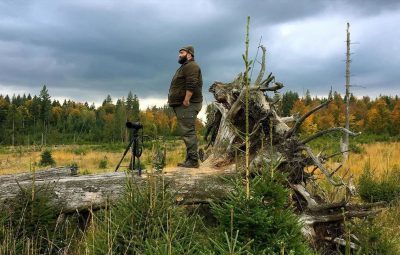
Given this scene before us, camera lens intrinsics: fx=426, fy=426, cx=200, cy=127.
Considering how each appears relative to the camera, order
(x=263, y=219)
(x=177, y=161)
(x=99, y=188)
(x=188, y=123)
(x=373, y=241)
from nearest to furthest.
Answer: (x=263, y=219) → (x=373, y=241) → (x=99, y=188) → (x=188, y=123) → (x=177, y=161)

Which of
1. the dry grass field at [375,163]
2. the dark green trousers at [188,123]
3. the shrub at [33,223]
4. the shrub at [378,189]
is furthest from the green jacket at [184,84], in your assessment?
the dry grass field at [375,163]

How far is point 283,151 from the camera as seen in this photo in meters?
6.50

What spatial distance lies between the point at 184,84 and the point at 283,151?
2.15m

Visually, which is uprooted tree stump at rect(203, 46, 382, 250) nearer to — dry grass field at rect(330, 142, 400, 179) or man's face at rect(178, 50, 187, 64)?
man's face at rect(178, 50, 187, 64)

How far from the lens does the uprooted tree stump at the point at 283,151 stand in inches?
224

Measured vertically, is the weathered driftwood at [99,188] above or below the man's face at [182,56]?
below

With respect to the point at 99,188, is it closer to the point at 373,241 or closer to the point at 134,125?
the point at 134,125

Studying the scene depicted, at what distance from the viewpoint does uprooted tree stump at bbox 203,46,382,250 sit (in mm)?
5699

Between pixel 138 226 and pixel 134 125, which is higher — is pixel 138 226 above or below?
below

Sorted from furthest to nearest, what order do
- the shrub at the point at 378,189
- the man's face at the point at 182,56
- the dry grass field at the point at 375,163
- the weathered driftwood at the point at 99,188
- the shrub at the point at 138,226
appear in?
the dry grass field at the point at 375,163 < the shrub at the point at 378,189 < the man's face at the point at 182,56 < the weathered driftwood at the point at 99,188 < the shrub at the point at 138,226

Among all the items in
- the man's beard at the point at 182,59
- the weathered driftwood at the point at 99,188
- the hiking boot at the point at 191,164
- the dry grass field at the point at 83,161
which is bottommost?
the dry grass field at the point at 83,161

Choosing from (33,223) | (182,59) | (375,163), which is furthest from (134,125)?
(375,163)

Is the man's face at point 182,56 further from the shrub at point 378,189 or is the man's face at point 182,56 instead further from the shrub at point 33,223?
the shrub at point 378,189

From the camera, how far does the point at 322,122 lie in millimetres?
55844
